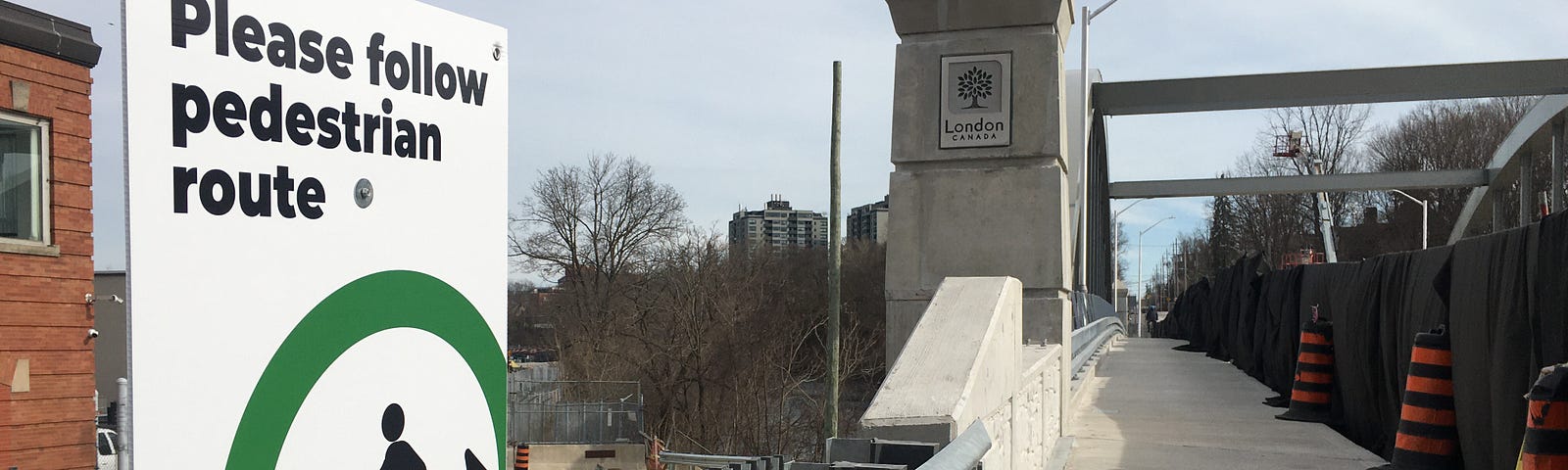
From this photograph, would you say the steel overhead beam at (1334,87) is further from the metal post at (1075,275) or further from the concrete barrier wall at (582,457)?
the concrete barrier wall at (582,457)

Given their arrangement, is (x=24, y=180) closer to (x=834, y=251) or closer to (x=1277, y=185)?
(x=834, y=251)

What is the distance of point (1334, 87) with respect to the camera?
29.1m

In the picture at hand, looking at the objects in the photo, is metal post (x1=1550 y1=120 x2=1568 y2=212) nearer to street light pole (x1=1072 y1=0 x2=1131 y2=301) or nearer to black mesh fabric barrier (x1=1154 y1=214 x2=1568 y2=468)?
street light pole (x1=1072 y1=0 x2=1131 y2=301)

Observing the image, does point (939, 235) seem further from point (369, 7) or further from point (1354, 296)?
point (369, 7)

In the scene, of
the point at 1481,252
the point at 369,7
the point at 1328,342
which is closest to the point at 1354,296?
the point at 1328,342

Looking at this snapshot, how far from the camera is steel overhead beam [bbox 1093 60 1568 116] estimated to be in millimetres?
28484

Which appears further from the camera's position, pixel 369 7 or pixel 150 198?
pixel 369 7

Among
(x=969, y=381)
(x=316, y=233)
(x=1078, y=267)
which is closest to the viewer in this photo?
(x=316, y=233)

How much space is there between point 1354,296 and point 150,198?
35.8 ft

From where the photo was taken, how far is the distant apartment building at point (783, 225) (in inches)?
2382

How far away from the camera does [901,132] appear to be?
27.3ft

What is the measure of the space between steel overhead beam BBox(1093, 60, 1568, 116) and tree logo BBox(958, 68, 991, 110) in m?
22.4

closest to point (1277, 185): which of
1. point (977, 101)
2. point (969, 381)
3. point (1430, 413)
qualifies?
point (1430, 413)

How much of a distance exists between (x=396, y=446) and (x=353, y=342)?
0.18m
